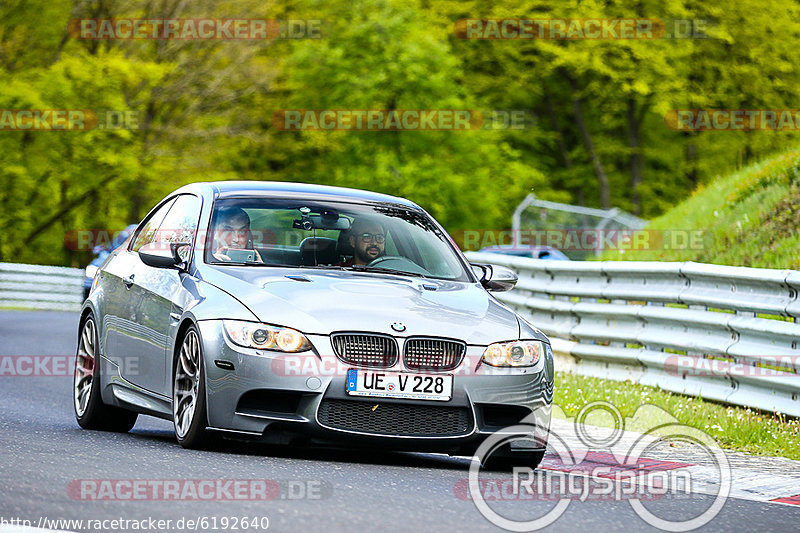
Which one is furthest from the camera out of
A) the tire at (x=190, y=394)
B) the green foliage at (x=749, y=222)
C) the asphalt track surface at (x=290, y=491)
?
the green foliage at (x=749, y=222)

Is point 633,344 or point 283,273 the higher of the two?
point 283,273

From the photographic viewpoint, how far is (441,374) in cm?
786

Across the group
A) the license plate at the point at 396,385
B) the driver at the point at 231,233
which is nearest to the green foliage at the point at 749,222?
the driver at the point at 231,233

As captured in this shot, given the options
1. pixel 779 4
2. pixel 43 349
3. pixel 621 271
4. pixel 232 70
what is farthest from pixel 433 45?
pixel 621 271

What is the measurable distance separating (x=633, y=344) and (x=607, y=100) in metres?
44.0

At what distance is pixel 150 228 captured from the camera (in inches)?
404

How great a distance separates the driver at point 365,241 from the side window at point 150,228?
1.55 meters

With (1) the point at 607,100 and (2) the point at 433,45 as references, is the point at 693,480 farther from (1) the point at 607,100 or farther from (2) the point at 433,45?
(1) the point at 607,100

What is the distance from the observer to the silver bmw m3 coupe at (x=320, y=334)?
777 cm

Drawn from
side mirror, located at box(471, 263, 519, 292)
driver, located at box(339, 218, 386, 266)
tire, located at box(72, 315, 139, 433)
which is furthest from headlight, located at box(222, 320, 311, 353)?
tire, located at box(72, 315, 139, 433)

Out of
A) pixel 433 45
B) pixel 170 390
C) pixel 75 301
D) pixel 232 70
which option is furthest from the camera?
pixel 433 45
